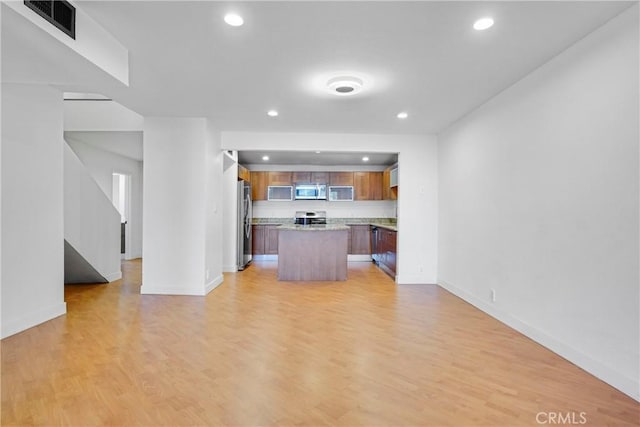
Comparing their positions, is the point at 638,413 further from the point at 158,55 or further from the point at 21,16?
the point at 21,16

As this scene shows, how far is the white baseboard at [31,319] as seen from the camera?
2889 mm

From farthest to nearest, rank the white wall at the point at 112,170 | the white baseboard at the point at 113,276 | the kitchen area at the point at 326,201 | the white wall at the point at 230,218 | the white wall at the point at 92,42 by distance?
the kitchen area at the point at 326,201 → the white wall at the point at 112,170 → the white wall at the point at 230,218 → the white baseboard at the point at 113,276 → the white wall at the point at 92,42

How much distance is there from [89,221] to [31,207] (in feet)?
5.30

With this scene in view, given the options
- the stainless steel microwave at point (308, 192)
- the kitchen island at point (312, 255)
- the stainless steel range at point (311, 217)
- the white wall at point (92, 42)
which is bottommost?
the kitchen island at point (312, 255)

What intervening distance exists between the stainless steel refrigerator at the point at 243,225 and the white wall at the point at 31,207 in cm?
301

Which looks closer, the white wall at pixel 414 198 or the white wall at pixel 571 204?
the white wall at pixel 571 204

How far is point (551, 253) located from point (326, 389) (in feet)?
7.36

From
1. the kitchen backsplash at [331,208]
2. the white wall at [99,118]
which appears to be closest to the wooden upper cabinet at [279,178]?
the kitchen backsplash at [331,208]

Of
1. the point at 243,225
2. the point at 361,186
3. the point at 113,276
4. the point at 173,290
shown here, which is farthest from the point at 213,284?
the point at 361,186

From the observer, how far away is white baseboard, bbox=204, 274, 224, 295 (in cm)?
448

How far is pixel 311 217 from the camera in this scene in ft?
25.2

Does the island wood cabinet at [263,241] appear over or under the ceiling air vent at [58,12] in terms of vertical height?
under

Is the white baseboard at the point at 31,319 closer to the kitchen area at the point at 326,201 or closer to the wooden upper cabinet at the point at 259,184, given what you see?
the kitchen area at the point at 326,201

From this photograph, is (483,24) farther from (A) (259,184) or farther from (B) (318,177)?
(A) (259,184)
